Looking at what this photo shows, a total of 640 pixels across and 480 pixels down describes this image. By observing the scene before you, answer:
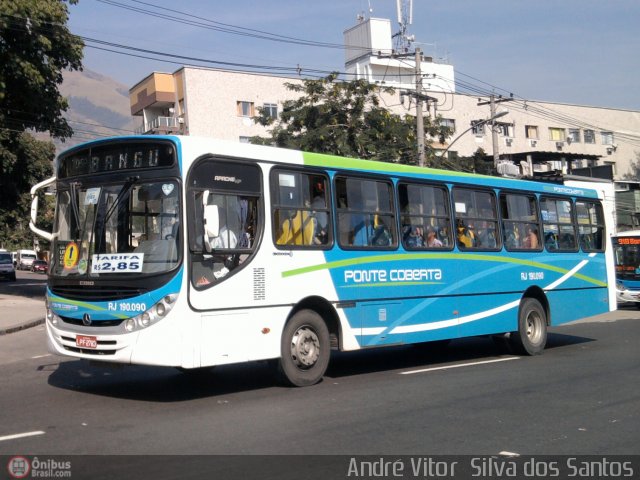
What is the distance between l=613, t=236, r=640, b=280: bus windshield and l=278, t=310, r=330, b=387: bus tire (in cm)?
2240

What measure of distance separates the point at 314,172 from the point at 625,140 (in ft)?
212

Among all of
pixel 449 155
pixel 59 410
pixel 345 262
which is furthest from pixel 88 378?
pixel 449 155

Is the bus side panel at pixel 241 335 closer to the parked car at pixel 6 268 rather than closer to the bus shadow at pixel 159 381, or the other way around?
the bus shadow at pixel 159 381

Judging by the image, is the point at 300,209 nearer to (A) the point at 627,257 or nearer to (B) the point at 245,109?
(A) the point at 627,257

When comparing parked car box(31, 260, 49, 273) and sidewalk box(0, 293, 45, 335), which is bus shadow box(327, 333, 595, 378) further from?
parked car box(31, 260, 49, 273)

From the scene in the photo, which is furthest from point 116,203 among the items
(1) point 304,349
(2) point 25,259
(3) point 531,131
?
(2) point 25,259

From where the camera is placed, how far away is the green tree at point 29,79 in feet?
82.8

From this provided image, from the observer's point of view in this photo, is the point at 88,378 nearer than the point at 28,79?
Yes

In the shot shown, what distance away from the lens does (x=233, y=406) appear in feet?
28.8

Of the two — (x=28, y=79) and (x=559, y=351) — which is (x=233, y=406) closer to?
(x=559, y=351)

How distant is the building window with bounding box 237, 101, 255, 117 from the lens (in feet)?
171

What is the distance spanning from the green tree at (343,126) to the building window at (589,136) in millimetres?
38315

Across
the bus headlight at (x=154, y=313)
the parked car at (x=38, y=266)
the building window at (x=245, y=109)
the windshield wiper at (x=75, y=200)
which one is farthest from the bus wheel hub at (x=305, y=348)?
the parked car at (x=38, y=266)

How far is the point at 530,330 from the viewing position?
14.2m
